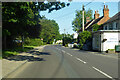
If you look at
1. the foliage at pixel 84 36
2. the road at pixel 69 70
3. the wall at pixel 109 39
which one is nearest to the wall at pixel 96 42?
the wall at pixel 109 39

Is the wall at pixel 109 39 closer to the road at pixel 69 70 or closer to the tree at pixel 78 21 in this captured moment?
the road at pixel 69 70

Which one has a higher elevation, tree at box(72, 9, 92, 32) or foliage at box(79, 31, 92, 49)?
tree at box(72, 9, 92, 32)

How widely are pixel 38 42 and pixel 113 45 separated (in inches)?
1629

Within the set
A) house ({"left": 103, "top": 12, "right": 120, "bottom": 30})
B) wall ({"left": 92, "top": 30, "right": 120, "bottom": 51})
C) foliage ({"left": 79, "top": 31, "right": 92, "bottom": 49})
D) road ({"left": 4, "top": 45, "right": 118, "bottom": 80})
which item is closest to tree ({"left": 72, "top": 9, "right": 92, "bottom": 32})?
house ({"left": 103, "top": 12, "right": 120, "bottom": 30})

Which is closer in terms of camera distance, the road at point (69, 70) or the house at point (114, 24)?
the road at point (69, 70)

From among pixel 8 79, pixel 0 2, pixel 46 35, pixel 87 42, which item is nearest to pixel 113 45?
pixel 87 42

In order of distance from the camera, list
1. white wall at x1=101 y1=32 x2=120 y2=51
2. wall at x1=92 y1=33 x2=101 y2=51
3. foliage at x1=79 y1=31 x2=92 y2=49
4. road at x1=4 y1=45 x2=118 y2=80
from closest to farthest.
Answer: road at x1=4 y1=45 x2=118 y2=80
white wall at x1=101 y1=32 x2=120 y2=51
wall at x1=92 y1=33 x2=101 y2=51
foliage at x1=79 y1=31 x2=92 y2=49

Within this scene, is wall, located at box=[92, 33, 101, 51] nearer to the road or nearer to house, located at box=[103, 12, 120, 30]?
house, located at box=[103, 12, 120, 30]

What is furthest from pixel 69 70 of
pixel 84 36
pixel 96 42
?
pixel 84 36

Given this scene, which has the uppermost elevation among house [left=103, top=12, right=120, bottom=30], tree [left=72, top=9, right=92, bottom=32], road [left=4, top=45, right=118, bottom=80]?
tree [left=72, top=9, right=92, bottom=32]

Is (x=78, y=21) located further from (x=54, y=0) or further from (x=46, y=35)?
(x=54, y=0)

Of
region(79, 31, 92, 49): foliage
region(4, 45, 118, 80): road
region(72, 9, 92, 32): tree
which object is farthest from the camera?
region(72, 9, 92, 32): tree

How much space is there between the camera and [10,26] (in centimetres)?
2172

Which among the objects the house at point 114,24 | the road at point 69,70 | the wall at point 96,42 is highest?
the house at point 114,24
